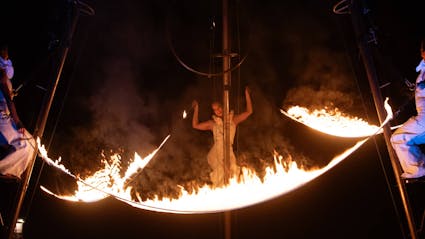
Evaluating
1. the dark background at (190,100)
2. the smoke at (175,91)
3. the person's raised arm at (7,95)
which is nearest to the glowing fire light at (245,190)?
the person's raised arm at (7,95)

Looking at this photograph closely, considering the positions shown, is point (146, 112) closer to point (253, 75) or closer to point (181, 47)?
point (181, 47)

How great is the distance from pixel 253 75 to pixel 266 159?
1.98 m

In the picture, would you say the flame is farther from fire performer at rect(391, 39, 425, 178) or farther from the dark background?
the dark background

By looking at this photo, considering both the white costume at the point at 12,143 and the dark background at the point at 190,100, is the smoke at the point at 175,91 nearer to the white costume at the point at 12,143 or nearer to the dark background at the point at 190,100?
the dark background at the point at 190,100

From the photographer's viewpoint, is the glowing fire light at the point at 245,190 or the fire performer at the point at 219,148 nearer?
the glowing fire light at the point at 245,190

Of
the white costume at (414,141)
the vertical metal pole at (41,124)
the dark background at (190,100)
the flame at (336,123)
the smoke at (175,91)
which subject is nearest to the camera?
the white costume at (414,141)

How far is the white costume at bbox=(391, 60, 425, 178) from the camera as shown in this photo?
4996 millimetres

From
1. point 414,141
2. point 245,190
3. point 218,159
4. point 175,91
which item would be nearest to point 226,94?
point 218,159

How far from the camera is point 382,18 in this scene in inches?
302

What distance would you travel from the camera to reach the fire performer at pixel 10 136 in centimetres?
514

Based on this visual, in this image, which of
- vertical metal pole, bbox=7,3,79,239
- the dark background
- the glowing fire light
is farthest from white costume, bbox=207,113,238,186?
vertical metal pole, bbox=7,3,79,239

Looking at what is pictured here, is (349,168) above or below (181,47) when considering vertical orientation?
below

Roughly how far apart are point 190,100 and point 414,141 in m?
4.89

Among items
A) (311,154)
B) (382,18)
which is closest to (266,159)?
(311,154)
